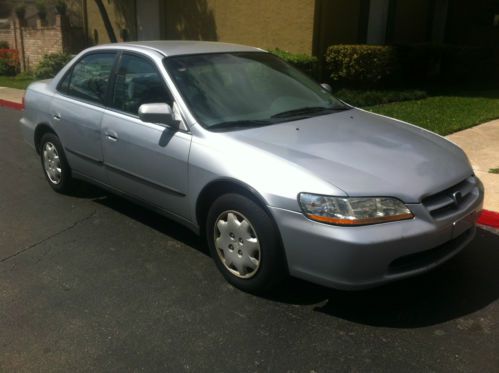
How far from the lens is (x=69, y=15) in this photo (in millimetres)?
18047

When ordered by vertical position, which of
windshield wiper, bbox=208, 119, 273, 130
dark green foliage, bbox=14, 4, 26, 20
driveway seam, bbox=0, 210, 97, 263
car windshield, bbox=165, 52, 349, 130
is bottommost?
driveway seam, bbox=0, 210, 97, 263

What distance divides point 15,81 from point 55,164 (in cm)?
1296

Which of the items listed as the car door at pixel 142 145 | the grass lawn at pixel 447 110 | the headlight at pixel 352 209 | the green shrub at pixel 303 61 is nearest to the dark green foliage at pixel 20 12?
the green shrub at pixel 303 61

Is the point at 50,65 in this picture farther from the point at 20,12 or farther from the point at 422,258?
the point at 422,258

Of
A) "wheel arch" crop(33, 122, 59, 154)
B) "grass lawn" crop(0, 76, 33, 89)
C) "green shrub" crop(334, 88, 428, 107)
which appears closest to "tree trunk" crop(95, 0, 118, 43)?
"grass lawn" crop(0, 76, 33, 89)

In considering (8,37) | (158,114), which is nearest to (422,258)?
(158,114)

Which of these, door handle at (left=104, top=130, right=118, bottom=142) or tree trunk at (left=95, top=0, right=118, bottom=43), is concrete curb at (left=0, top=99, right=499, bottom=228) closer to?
door handle at (left=104, top=130, right=118, bottom=142)

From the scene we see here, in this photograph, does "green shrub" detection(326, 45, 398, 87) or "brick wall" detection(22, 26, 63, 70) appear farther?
"brick wall" detection(22, 26, 63, 70)

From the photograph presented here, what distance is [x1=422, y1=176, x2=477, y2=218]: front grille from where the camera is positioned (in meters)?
3.29

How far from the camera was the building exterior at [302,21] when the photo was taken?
1155 cm

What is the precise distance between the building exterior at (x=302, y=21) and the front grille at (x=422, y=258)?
8561 millimetres

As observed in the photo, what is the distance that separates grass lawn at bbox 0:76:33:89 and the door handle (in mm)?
11994

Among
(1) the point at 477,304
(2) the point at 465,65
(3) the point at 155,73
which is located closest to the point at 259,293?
(1) the point at 477,304

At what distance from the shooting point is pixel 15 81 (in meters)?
17.0
